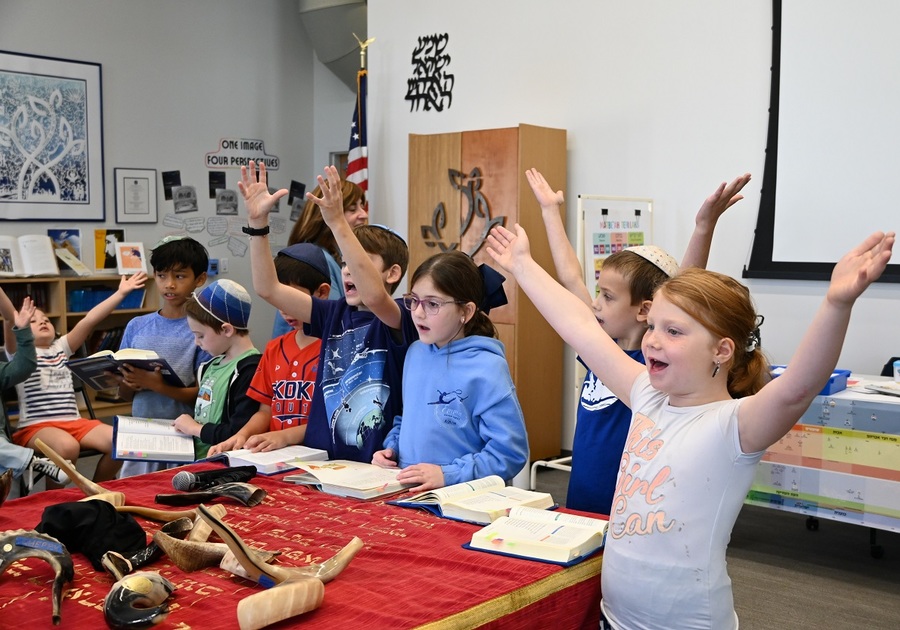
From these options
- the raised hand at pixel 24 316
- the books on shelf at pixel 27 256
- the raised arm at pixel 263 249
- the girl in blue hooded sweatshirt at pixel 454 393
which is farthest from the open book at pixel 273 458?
the books on shelf at pixel 27 256

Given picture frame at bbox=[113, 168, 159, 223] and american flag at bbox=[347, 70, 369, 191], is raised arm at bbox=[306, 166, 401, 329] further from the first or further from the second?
picture frame at bbox=[113, 168, 159, 223]

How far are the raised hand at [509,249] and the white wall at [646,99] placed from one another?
3083 millimetres

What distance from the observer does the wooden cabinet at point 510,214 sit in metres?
5.59

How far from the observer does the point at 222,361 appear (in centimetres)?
328

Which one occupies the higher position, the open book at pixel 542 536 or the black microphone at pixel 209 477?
the black microphone at pixel 209 477

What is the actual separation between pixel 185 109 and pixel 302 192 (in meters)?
1.40

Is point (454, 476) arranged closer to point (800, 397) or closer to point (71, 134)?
point (800, 397)

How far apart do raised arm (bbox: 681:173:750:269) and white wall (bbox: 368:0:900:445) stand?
2507mm

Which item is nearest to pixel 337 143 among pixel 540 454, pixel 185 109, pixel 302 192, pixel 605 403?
pixel 302 192

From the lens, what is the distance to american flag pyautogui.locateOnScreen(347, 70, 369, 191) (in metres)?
6.88

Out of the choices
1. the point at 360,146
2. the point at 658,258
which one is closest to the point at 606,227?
the point at 360,146

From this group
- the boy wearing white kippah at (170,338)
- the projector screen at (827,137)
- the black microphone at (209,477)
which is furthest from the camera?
the projector screen at (827,137)

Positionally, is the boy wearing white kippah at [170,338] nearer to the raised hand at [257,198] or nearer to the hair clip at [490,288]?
the raised hand at [257,198]

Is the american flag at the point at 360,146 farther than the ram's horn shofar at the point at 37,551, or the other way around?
the american flag at the point at 360,146
